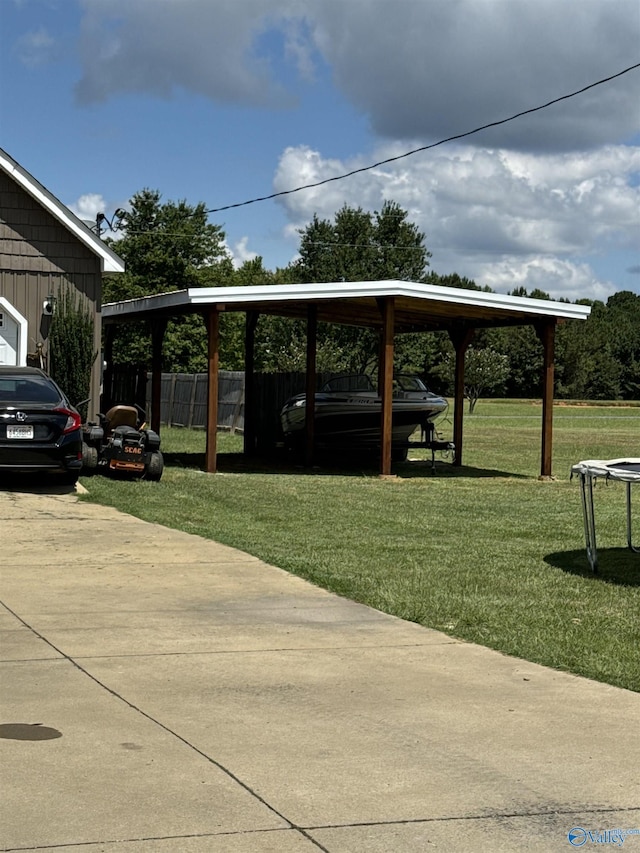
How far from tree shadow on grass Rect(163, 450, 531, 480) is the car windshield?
5.76 meters

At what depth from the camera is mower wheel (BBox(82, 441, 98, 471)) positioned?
17.9 metres

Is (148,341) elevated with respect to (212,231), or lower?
lower

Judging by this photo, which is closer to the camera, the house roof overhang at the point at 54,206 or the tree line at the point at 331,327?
the house roof overhang at the point at 54,206

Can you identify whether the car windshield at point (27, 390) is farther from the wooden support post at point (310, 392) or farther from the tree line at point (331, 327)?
the tree line at point (331, 327)

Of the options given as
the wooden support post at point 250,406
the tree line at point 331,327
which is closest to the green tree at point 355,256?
the tree line at point 331,327

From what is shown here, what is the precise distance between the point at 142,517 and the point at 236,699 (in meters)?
7.74

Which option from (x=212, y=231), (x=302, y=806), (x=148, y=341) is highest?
(x=212, y=231)

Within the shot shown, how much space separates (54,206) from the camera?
19.5 m

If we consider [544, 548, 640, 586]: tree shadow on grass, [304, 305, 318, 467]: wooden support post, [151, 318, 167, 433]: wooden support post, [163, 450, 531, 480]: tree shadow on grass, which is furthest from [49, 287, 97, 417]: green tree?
[544, 548, 640, 586]: tree shadow on grass

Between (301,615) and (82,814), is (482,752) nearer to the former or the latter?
(82,814)

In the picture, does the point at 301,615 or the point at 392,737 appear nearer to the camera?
the point at 392,737

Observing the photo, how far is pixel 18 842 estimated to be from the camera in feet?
14.1

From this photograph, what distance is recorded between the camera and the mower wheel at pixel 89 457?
58.6 ft

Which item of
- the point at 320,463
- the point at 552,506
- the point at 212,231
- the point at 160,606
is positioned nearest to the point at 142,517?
the point at 160,606
